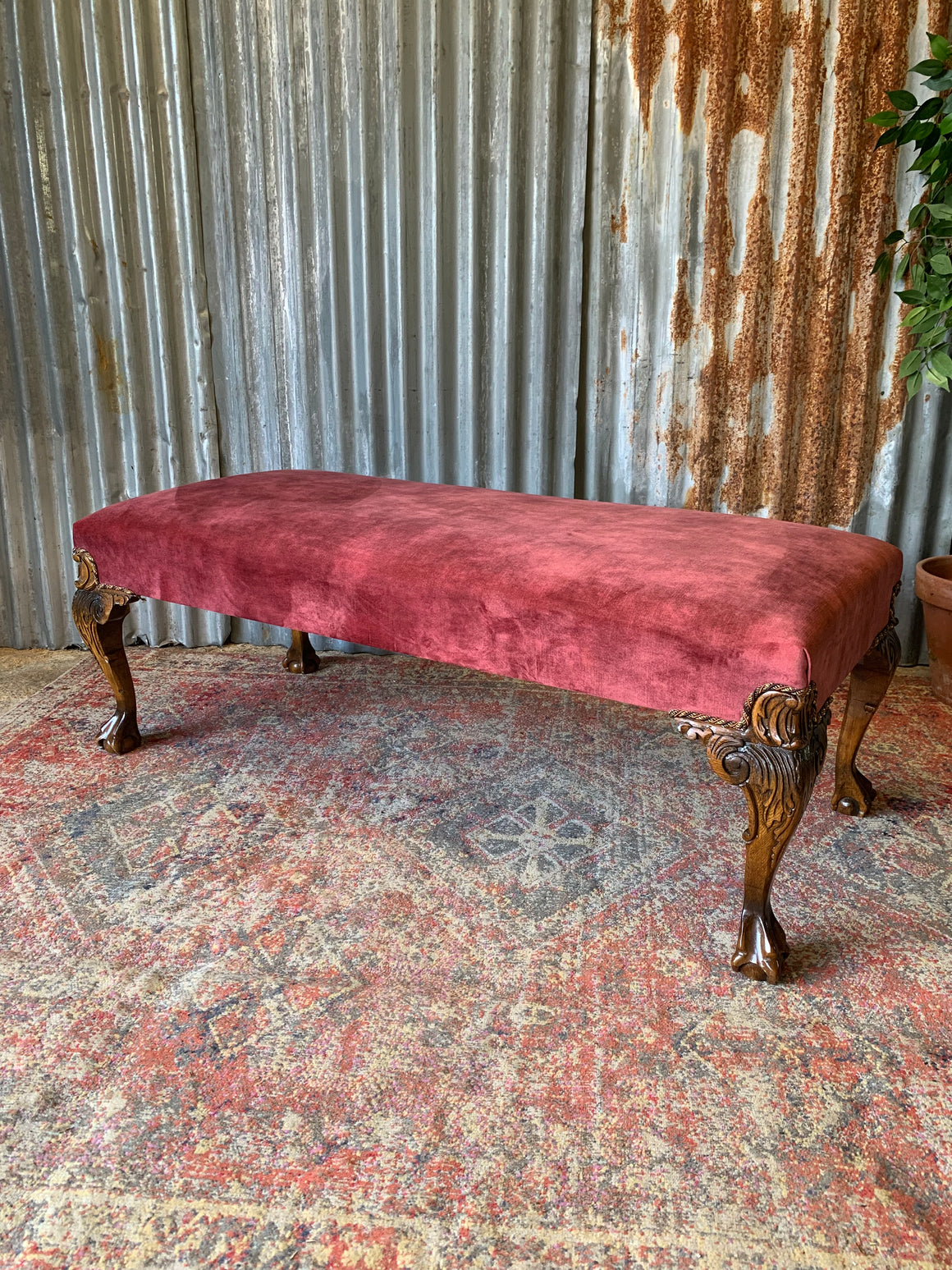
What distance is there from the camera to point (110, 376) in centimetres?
327

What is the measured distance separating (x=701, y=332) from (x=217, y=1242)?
2823 millimetres

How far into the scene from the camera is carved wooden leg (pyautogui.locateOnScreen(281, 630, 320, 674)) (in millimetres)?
3159

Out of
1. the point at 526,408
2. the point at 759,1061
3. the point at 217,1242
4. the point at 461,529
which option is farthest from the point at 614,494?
the point at 217,1242

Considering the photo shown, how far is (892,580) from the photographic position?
199cm

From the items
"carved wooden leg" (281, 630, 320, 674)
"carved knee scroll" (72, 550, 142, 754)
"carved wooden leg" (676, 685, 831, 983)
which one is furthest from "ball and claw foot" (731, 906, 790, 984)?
"carved wooden leg" (281, 630, 320, 674)

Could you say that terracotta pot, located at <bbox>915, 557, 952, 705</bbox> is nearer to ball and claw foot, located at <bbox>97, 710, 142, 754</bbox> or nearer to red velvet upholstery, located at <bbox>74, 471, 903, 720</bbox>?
red velvet upholstery, located at <bbox>74, 471, 903, 720</bbox>

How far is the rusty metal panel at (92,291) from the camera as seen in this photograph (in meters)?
3.00

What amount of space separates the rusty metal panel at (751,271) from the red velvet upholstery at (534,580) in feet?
3.37

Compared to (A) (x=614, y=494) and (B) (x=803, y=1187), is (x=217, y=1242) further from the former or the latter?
(A) (x=614, y=494)

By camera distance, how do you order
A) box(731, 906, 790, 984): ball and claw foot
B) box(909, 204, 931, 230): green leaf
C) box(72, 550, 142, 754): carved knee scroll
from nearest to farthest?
1. box(731, 906, 790, 984): ball and claw foot
2. box(72, 550, 142, 754): carved knee scroll
3. box(909, 204, 931, 230): green leaf

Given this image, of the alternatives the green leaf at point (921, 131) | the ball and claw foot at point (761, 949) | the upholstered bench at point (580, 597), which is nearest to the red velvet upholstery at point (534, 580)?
Result: the upholstered bench at point (580, 597)

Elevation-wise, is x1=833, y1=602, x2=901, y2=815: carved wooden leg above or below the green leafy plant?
below

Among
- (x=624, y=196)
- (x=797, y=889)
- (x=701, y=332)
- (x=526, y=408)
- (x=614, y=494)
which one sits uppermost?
(x=624, y=196)

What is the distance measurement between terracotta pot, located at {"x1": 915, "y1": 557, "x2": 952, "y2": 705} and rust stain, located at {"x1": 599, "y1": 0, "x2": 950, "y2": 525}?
370mm
